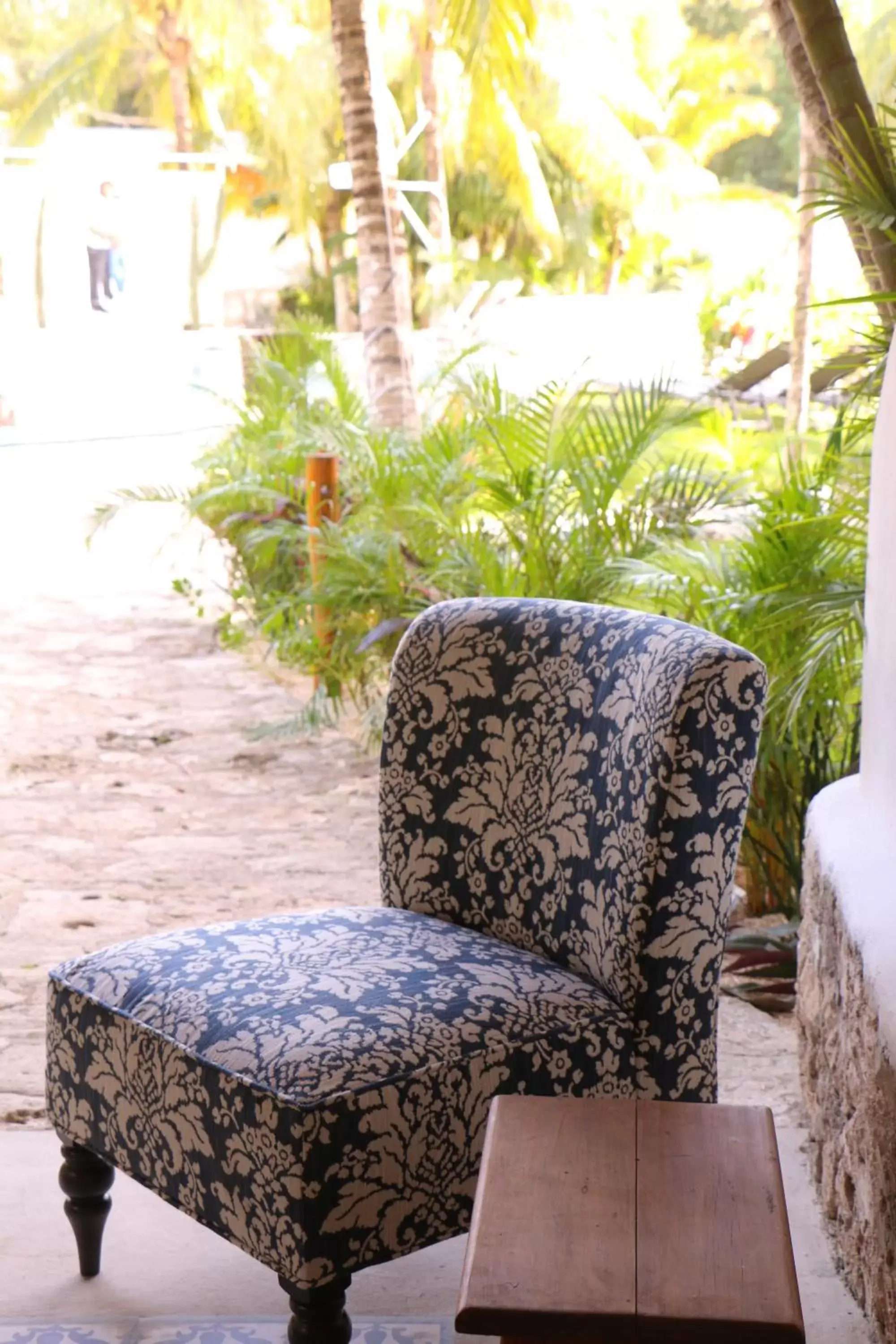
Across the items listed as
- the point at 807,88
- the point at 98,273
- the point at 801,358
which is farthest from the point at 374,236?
the point at 98,273

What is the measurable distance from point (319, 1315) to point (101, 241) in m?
19.6

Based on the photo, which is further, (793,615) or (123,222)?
(123,222)

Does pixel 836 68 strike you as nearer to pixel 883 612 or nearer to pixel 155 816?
pixel 883 612

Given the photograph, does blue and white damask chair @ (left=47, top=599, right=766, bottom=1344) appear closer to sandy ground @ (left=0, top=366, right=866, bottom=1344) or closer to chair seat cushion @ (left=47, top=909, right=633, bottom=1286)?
chair seat cushion @ (left=47, top=909, right=633, bottom=1286)

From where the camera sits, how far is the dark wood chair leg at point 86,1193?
8.60ft

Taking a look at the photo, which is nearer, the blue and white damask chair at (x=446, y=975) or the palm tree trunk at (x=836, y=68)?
the blue and white damask chair at (x=446, y=975)

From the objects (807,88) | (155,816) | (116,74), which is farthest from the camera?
(116,74)

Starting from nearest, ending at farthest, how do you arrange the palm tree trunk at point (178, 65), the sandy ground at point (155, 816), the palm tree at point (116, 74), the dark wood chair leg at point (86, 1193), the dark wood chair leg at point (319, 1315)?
the dark wood chair leg at point (319, 1315)
the dark wood chair leg at point (86, 1193)
the sandy ground at point (155, 816)
the palm tree trunk at point (178, 65)
the palm tree at point (116, 74)

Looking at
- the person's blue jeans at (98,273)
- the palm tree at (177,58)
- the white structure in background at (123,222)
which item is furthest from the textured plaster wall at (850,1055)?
the palm tree at (177,58)

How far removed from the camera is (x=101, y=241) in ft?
66.5

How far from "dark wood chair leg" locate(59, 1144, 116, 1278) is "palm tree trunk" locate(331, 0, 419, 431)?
5612 millimetres

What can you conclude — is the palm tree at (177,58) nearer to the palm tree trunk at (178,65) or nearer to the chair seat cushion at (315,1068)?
the palm tree trunk at (178,65)

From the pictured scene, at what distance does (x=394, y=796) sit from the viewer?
2896 millimetres

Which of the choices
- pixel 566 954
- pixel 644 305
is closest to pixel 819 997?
pixel 566 954
